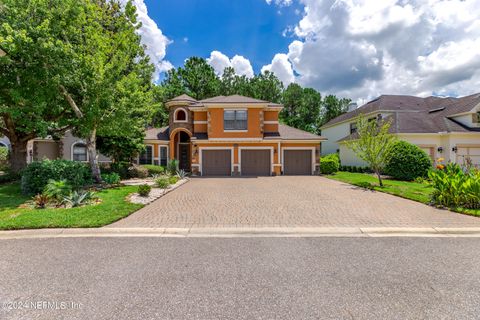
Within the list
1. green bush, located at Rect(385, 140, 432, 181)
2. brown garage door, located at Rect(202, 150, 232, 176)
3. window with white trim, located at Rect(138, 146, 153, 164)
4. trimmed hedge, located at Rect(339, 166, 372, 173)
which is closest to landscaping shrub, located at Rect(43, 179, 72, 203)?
brown garage door, located at Rect(202, 150, 232, 176)

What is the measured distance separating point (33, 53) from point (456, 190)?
57.7 ft

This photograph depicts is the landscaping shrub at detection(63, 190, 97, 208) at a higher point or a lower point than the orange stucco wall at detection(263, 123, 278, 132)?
lower

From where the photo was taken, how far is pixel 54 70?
33.2 feet

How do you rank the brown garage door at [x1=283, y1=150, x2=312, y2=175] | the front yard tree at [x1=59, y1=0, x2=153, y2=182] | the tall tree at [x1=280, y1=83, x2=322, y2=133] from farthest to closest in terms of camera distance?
the tall tree at [x1=280, y1=83, x2=322, y2=133]
the brown garage door at [x1=283, y1=150, x2=312, y2=175]
the front yard tree at [x1=59, y1=0, x2=153, y2=182]

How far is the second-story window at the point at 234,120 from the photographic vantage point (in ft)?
65.0

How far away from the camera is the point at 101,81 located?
10906 millimetres

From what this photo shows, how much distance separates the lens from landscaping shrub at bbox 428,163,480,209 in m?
7.69

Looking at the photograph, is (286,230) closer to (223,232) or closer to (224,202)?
(223,232)

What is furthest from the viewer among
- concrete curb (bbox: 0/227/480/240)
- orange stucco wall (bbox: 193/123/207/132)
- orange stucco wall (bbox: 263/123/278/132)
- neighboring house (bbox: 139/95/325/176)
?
orange stucco wall (bbox: 263/123/278/132)

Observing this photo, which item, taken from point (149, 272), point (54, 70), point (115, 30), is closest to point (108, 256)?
point (149, 272)

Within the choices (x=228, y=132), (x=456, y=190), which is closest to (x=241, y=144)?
(x=228, y=132)

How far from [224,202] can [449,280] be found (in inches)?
272

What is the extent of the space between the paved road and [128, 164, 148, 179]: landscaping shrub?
1234 cm

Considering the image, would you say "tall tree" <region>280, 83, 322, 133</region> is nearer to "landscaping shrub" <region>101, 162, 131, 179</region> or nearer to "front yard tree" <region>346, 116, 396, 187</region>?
"front yard tree" <region>346, 116, 396, 187</region>
